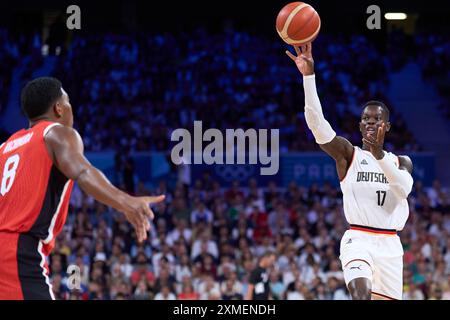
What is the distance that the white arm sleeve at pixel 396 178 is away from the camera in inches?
263

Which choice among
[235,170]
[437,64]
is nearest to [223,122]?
[235,170]

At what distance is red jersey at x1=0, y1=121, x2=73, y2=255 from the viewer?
437 cm

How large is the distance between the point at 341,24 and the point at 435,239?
1025 cm

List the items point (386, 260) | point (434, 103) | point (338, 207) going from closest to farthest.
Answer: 1. point (386, 260)
2. point (338, 207)
3. point (434, 103)

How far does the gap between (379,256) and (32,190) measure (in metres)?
3.38

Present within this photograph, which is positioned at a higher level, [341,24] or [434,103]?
[341,24]

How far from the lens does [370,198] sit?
22.9 feet

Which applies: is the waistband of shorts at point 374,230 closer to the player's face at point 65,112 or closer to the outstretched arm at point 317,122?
the outstretched arm at point 317,122

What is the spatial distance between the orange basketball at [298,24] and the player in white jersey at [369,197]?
1.43 ft

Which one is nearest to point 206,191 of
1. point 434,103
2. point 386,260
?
point 434,103

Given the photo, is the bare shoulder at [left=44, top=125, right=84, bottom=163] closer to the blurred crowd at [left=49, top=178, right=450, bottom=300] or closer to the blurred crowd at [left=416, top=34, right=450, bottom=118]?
the blurred crowd at [left=49, top=178, right=450, bottom=300]

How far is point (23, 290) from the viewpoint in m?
4.36

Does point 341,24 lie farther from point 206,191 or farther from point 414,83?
point 206,191

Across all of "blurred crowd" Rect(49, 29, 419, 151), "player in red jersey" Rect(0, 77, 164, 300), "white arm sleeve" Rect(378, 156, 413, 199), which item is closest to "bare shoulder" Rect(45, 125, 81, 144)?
"player in red jersey" Rect(0, 77, 164, 300)
